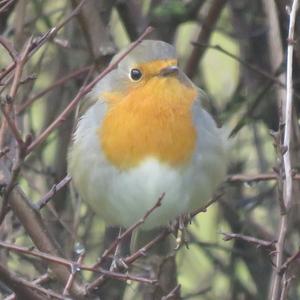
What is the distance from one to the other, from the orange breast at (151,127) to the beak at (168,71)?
27mm

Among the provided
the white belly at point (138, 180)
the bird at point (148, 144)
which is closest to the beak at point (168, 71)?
the bird at point (148, 144)

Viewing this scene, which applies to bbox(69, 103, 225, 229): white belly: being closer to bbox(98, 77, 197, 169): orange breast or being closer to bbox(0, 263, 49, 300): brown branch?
bbox(98, 77, 197, 169): orange breast

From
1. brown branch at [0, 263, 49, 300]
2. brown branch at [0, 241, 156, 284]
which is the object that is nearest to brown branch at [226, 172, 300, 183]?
brown branch at [0, 241, 156, 284]

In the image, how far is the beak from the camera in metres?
3.28

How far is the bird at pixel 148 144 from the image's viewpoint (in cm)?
329

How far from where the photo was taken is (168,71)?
129 inches

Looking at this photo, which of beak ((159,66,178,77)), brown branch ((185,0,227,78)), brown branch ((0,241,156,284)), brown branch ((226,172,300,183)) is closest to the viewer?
brown branch ((0,241,156,284))

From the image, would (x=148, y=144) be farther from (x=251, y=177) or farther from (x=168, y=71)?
(x=251, y=177)

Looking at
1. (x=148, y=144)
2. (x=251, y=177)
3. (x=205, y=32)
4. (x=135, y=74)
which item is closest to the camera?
(x=148, y=144)

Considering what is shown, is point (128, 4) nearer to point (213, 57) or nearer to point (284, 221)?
point (213, 57)

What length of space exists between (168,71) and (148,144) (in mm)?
258

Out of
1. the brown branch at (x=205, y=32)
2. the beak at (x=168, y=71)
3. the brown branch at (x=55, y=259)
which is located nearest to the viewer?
the brown branch at (x=55, y=259)

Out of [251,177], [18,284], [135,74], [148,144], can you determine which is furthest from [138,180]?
[18,284]

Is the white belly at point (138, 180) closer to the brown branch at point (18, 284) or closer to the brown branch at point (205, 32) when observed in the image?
the brown branch at point (205, 32)
